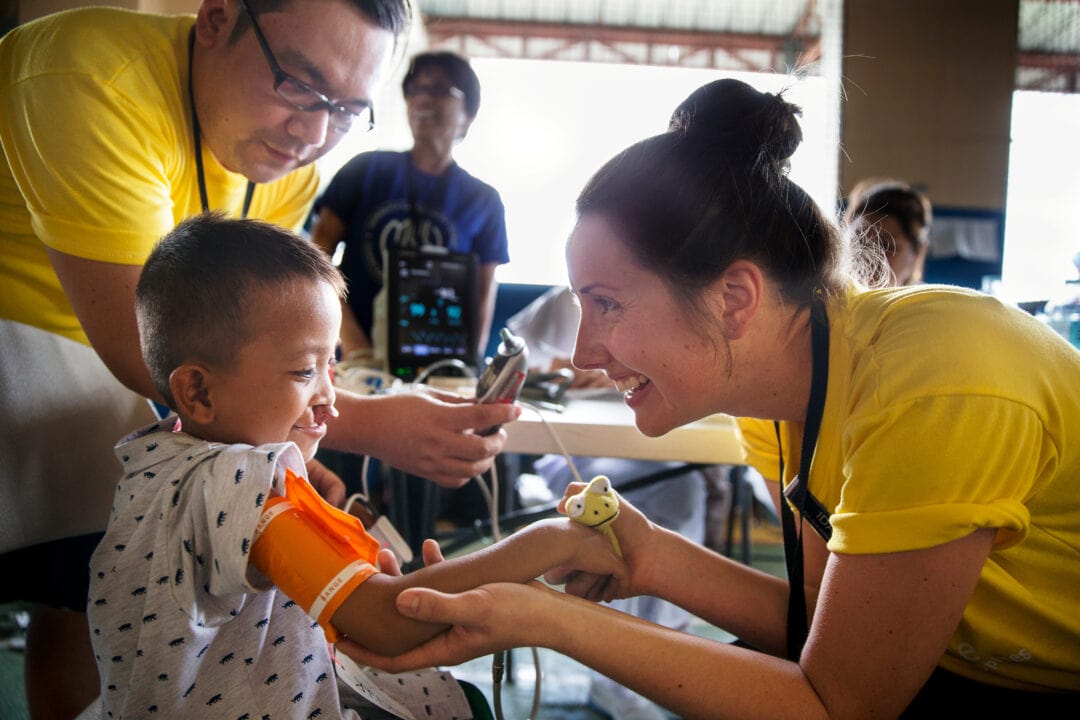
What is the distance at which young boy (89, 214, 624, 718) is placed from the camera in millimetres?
737

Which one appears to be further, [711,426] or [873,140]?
[873,140]

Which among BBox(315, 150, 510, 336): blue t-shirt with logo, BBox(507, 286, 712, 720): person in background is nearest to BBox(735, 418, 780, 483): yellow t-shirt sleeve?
BBox(507, 286, 712, 720): person in background

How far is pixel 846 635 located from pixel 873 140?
14.2ft

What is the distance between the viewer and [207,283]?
2.74 feet

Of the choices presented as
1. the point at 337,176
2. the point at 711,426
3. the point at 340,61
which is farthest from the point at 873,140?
the point at 340,61

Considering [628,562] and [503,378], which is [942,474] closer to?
[628,562]

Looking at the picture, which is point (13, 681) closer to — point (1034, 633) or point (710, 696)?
point (710, 696)

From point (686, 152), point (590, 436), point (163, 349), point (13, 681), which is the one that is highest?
point (686, 152)

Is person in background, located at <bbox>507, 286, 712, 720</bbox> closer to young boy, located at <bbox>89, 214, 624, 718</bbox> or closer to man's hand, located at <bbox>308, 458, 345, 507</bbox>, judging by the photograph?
man's hand, located at <bbox>308, 458, 345, 507</bbox>

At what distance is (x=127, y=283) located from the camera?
0.96 m

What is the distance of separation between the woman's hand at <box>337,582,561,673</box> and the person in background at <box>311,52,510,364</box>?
68.4 inches

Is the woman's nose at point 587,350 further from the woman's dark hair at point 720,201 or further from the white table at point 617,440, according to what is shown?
the white table at point 617,440

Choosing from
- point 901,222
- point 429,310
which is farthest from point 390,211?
point 901,222

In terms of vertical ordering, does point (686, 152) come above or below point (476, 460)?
above
